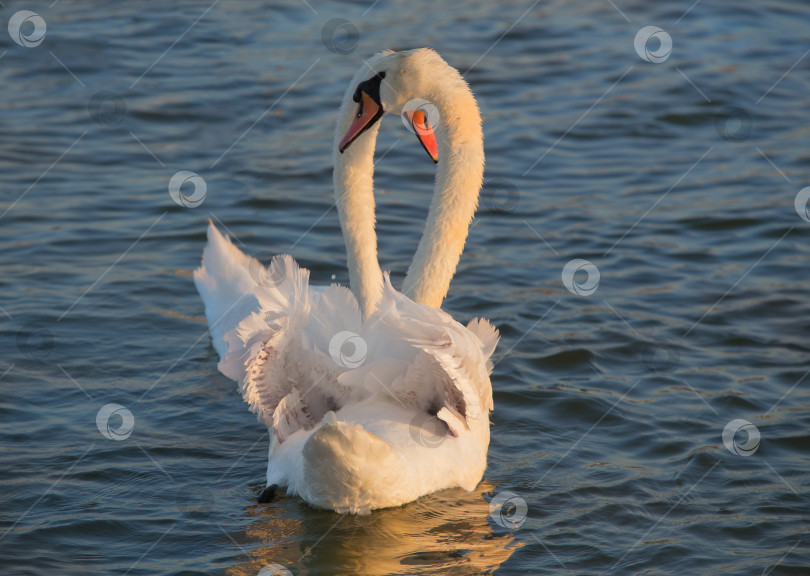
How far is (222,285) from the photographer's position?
803 cm

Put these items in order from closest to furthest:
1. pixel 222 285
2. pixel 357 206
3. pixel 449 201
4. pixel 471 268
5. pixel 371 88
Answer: pixel 371 88
pixel 357 206
pixel 449 201
pixel 222 285
pixel 471 268

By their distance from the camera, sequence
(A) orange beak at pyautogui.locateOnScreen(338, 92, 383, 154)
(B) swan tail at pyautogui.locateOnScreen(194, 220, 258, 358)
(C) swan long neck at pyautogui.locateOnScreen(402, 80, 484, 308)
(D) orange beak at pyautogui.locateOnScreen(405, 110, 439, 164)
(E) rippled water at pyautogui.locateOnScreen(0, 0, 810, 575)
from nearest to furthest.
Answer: (E) rippled water at pyautogui.locateOnScreen(0, 0, 810, 575) → (A) orange beak at pyautogui.locateOnScreen(338, 92, 383, 154) → (D) orange beak at pyautogui.locateOnScreen(405, 110, 439, 164) → (C) swan long neck at pyautogui.locateOnScreen(402, 80, 484, 308) → (B) swan tail at pyautogui.locateOnScreen(194, 220, 258, 358)

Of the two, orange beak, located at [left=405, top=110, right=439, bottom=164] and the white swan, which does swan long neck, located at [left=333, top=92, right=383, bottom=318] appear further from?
orange beak, located at [left=405, top=110, right=439, bottom=164]

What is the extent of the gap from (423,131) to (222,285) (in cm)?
259

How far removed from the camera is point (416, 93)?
608 centimetres

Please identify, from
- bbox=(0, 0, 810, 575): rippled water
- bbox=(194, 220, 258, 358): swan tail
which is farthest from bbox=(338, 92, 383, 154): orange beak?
bbox=(0, 0, 810, 575): rippled water

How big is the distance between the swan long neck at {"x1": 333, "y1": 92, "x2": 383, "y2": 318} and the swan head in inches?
3.2

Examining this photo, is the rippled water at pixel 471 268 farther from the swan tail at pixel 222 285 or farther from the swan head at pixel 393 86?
the swan head at pixel 393 86

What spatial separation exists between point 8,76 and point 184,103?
7.32ft

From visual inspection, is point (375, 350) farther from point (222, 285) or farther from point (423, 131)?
point (222, 285)

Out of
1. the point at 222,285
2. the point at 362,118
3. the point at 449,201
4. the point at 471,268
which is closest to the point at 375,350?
the point at 449,201

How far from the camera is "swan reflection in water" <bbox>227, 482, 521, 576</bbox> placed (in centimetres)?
537

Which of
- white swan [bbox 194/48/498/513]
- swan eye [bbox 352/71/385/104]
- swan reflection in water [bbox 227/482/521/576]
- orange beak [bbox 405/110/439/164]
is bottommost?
swan reflection in water [bbox 227/482/521/576]

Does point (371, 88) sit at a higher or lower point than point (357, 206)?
higher
